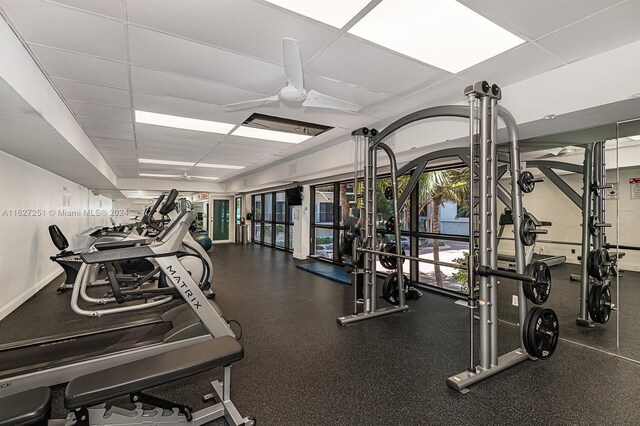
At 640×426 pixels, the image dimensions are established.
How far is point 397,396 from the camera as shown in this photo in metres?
2.24

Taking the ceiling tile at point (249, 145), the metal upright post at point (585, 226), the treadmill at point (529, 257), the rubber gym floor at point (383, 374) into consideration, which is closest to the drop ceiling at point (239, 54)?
the ceiling tile at point (249, 145)

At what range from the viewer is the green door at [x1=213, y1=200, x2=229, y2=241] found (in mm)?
12766

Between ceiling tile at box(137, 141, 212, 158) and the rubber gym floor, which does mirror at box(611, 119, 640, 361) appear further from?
ceiling tile at box(137, 141, 212, 158)

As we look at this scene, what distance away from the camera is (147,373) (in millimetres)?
1586

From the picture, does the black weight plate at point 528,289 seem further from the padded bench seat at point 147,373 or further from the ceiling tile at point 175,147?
the ceiling tile at point 175,147

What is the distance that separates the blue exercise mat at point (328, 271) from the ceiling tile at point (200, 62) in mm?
3985

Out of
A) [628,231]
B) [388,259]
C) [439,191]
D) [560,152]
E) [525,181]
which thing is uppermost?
[560,152]

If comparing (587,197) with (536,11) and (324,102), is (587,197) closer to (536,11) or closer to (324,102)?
(536,11)

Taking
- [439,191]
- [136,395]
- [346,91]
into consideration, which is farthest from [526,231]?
[136,395]

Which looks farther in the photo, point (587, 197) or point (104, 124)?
point (104, 124)

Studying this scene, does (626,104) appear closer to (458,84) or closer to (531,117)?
(531,117)

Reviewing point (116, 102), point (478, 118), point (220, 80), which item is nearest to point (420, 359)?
point (478, 118)

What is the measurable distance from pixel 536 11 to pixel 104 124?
16.0 ft

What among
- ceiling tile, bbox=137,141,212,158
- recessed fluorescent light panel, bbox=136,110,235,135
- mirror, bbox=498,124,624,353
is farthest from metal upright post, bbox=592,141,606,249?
ceiling tile, bbox=137,141,212,158
